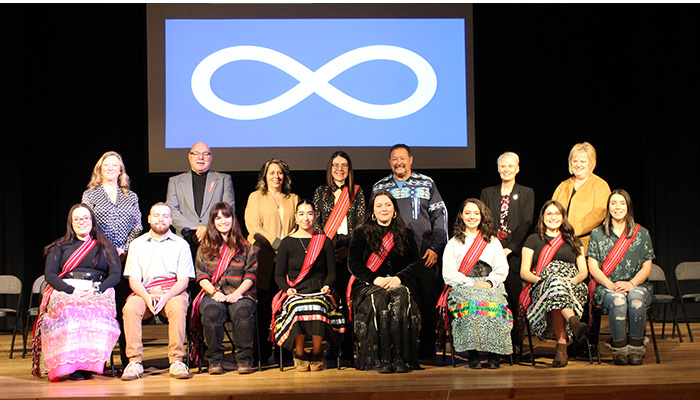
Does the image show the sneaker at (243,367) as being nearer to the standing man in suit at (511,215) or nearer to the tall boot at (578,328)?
the standing man in suit at (511,215)

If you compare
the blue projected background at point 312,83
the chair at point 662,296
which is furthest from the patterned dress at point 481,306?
the blue projected background at point 312,83

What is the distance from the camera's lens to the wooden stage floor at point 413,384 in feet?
11.4

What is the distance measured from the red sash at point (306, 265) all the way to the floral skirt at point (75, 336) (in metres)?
0.99

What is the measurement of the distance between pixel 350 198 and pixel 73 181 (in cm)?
299

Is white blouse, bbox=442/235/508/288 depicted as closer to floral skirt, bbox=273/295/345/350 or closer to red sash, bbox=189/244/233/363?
floral skirt, bbox=273/295/345/350

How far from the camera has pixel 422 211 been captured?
4.73m

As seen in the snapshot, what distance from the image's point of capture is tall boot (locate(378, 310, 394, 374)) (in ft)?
13.4

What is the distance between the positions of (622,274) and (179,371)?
2.89m

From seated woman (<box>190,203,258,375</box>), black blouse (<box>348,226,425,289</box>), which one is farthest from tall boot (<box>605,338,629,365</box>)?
seated woman (<box>190,203,258,375</box>)

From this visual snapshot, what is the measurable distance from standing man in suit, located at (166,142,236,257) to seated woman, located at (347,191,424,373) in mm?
1112

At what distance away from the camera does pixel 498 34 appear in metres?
6.48

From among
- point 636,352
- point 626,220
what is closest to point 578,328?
point 636,352

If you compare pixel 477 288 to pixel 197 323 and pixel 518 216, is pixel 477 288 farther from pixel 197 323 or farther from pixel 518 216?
pixel 197 323

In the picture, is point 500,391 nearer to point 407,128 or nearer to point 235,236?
point 235,236
